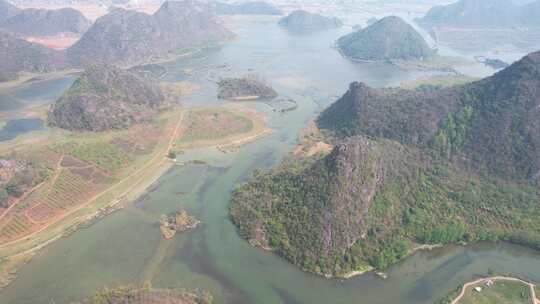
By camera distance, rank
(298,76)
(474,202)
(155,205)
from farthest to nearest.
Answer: (298,76), (155,205), (474,202)

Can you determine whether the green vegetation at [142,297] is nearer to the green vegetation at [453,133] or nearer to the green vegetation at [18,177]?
the green vegetation at [18,177]

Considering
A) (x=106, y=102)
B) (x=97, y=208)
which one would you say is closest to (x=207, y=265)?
(x=97, y=208)

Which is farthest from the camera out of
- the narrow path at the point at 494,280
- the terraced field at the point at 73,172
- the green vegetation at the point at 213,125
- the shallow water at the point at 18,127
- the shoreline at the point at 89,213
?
the green vegetation at the point at 213,125

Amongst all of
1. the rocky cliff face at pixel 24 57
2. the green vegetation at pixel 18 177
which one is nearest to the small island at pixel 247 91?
the green vegetation at pixel 18 177

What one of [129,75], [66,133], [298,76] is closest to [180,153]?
[66,133]

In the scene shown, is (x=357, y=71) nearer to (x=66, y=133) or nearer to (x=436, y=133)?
(x=436, y=133)

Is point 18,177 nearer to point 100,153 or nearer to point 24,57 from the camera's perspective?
point 100,153
